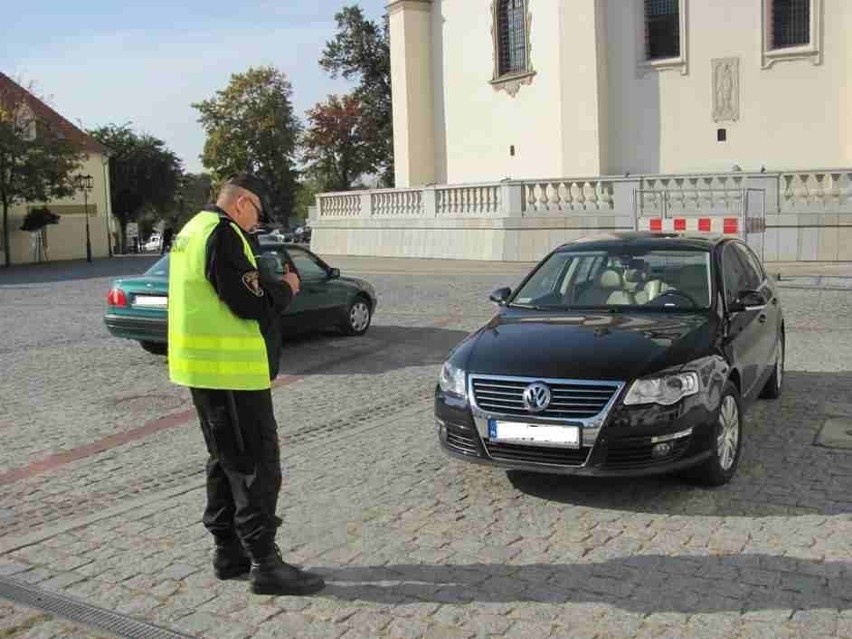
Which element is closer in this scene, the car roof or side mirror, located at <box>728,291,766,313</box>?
side mirror, located at <box>728,291,766,313</box>

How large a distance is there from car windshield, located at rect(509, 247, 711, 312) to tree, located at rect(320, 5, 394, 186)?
5722 centimetres

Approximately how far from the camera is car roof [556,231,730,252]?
721 centimetres

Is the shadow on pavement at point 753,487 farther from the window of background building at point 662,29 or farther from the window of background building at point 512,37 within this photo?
the window of background building at point 512,37

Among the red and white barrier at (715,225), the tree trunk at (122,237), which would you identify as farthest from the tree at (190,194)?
the red and white barrier at (715,225)

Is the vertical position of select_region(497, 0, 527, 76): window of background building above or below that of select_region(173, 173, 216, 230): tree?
above

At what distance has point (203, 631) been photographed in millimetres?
4062

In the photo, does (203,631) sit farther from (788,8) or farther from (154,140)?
(154,140)

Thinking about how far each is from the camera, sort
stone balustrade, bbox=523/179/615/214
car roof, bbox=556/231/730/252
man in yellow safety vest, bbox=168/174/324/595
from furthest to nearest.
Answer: stone balustrade, bbox=523/179/615/214 → car roof, bbox=556/231/730/252 → man in yellow safety vest, bbox=168/174/324/595

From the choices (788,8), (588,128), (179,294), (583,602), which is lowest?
(583,602)

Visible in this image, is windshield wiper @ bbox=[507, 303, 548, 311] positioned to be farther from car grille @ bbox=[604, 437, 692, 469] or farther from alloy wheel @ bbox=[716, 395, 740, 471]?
car grille @ bbox=[604, 437, 692, 469]

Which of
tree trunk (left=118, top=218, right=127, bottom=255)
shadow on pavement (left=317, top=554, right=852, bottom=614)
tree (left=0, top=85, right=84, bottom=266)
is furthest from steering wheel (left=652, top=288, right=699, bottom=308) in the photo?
tree trunk (left=118, top=218, right=127, bottom=255)

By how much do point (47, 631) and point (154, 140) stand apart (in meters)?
67.5

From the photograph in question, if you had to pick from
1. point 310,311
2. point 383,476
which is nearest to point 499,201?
point 310,311

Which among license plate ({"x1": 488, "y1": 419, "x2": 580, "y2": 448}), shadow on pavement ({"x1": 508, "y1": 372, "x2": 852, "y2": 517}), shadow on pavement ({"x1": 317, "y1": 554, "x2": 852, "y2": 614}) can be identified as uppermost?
license plate ({"x1": 488, "y1": 419, "x2": 580, "y2": 448})
